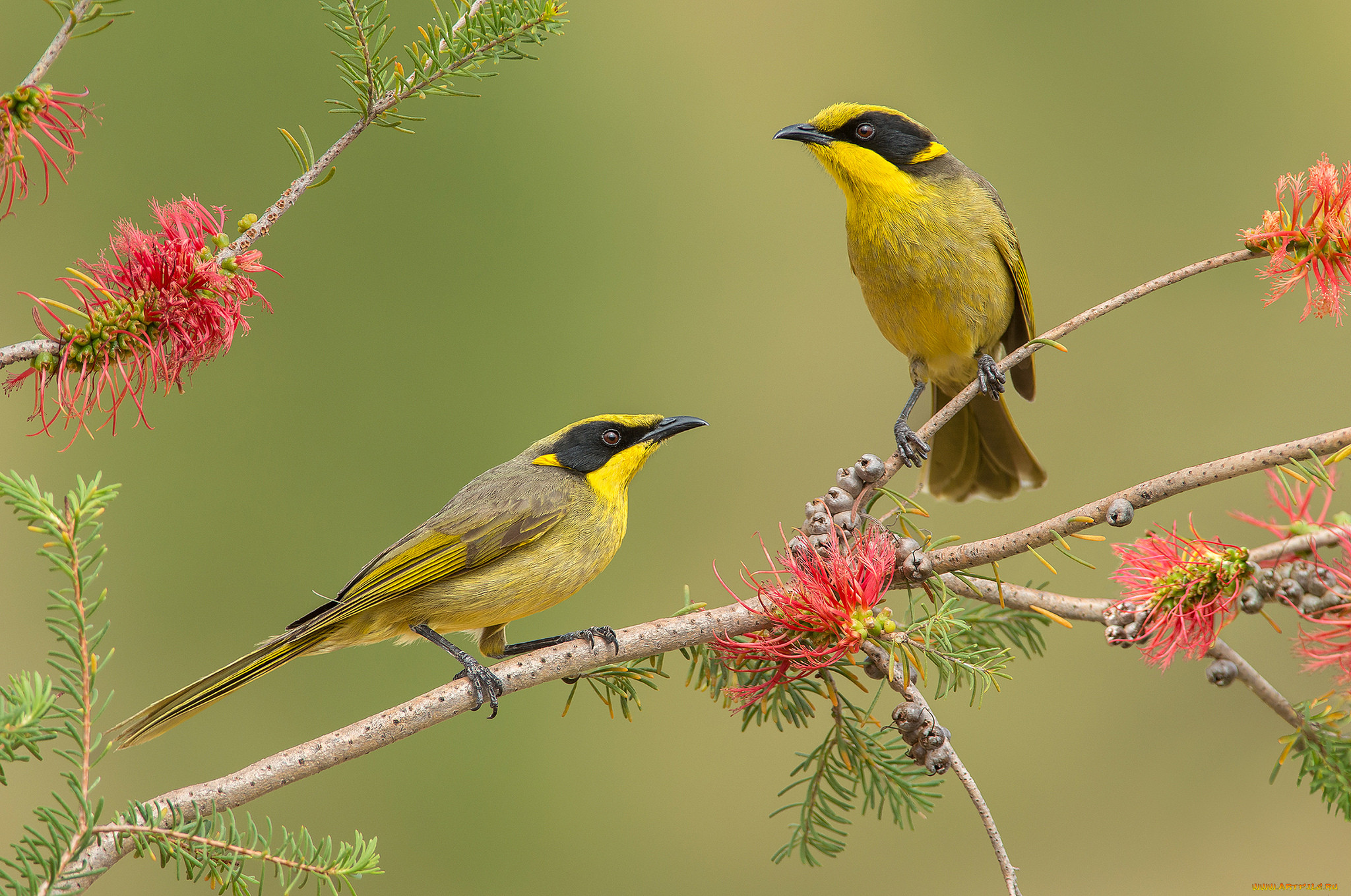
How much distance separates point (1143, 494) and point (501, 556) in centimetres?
94

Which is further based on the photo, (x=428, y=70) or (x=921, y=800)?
(x=921, y=800)

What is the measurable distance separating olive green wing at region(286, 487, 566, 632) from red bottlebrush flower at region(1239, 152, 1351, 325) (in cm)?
105

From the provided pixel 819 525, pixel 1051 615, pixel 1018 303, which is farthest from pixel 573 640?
pixel 1018 303

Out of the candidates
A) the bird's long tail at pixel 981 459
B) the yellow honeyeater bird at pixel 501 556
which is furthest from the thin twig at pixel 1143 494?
the bird's long tail at pixel 981 459

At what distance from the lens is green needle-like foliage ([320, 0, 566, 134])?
0.93 m

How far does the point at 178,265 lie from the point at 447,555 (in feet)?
2.37

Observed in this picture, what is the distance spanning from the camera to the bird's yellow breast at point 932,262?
1.76 m

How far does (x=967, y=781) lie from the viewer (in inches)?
40.0

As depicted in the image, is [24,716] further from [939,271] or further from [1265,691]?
[939,271]

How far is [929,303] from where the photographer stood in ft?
5.80

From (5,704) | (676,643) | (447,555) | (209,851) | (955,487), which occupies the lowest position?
(209,851)

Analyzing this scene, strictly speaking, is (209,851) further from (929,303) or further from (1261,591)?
(929,303)

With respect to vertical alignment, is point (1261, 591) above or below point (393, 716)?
above

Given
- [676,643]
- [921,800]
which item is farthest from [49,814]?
[921,800]
